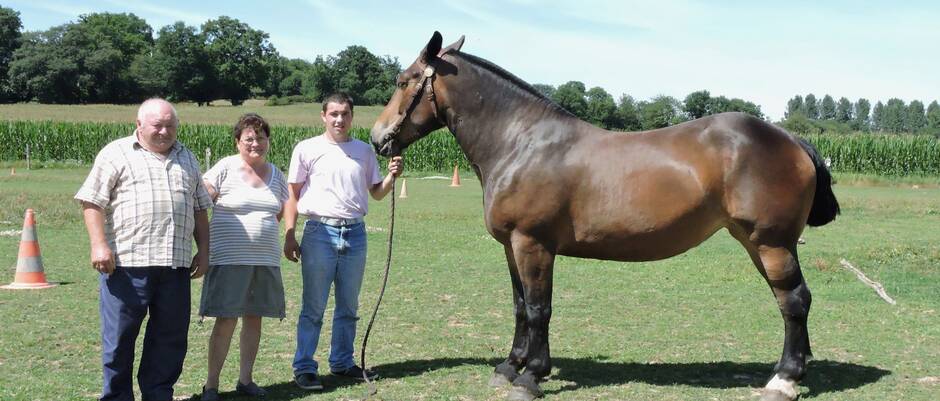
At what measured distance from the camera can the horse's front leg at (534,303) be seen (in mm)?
5172

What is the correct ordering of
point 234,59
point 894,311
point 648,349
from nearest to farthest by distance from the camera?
1. point 648,349
2. point 894,311
3. point 234,59

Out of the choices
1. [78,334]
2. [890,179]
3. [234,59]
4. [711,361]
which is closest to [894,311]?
[711,361]

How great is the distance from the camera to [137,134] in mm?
4469

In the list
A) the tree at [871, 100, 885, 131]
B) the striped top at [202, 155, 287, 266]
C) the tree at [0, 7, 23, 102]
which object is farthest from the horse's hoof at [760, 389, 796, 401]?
the tree at [871, 100, 885, 131]

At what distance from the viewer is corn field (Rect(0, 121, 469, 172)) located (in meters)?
38.1

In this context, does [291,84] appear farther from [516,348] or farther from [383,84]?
[516,348]

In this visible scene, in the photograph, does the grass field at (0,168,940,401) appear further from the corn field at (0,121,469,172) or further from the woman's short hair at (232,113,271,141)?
the corn field at (0,121,469,172)

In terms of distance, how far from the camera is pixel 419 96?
538 cm

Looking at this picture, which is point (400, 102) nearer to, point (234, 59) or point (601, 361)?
point (601, 361)

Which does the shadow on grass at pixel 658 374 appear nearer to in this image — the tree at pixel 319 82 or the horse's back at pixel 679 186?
the horse's back at pixel 679 186

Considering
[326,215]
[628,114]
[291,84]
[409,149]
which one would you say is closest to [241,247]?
[326,215]

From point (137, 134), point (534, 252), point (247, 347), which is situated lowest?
point (247, 347)

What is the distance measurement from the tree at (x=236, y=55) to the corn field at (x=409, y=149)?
5401 centimetres

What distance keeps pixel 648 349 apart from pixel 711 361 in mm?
580
